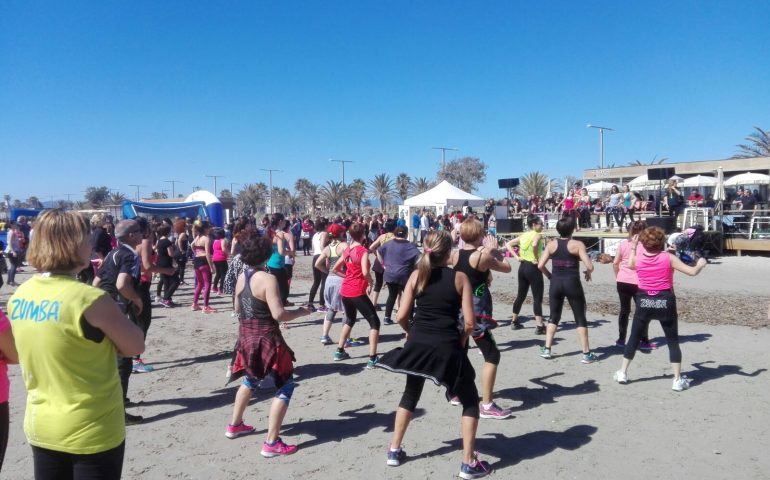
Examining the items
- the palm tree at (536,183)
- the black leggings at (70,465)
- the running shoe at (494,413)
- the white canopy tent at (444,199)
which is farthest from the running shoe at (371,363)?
the palm tree at (536,183)

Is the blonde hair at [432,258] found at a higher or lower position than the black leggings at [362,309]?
higher

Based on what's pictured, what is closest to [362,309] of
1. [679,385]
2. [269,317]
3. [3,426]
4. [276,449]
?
[269,317]

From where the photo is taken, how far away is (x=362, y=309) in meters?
6.20

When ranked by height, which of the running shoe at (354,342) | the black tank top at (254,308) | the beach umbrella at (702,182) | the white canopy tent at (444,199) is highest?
the beach umbrella at (702,182)

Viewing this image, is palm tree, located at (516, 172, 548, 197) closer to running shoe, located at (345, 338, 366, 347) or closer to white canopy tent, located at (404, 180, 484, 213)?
white canopy tent, located at (404, 180, 484, 213)

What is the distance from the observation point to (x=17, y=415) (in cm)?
501

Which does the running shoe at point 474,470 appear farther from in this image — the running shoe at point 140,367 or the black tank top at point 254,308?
the running shoe at point 140,367

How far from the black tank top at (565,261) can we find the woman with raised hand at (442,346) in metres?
3.07

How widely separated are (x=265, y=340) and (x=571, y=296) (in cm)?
386

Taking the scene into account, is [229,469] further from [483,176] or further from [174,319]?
[483,176]

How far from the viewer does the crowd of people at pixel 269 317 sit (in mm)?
2062

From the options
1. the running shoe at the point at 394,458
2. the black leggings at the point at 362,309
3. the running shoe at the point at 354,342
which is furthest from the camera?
the running shoe at the point at 354,342

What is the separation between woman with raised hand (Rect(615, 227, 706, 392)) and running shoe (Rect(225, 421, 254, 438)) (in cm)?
385

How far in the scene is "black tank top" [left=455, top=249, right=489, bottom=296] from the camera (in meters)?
4.53
